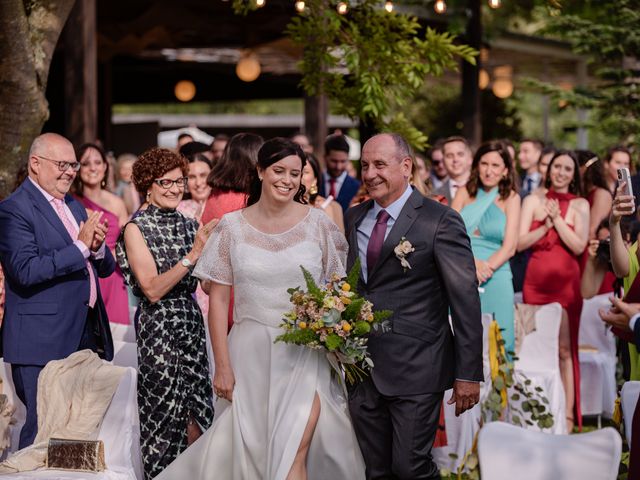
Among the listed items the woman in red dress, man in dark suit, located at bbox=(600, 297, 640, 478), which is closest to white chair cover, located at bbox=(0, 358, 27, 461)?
man in dark suit, located at bbox=(600, 297, 640, 478)

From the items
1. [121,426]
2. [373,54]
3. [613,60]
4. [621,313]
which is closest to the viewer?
[621,313]

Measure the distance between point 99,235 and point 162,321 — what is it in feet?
2.01

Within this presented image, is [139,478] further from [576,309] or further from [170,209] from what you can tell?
[576,309]

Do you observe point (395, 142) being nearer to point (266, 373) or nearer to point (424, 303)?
point (424, 303)

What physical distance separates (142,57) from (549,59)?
8.83m

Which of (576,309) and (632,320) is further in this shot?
(576,309)

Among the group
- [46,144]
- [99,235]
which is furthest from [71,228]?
[46,144]

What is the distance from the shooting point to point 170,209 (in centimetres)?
631

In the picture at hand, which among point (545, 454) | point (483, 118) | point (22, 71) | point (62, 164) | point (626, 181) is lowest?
point (545, 454)

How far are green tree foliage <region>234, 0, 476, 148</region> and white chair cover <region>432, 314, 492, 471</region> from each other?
7.34ft

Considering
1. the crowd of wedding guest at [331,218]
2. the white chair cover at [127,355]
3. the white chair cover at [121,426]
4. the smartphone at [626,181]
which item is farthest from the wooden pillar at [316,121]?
the white chair cover at [121,426]

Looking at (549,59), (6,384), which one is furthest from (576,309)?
(549,59)

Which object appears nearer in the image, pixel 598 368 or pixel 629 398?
pixel 629 398

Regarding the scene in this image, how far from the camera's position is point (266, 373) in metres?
5.49
